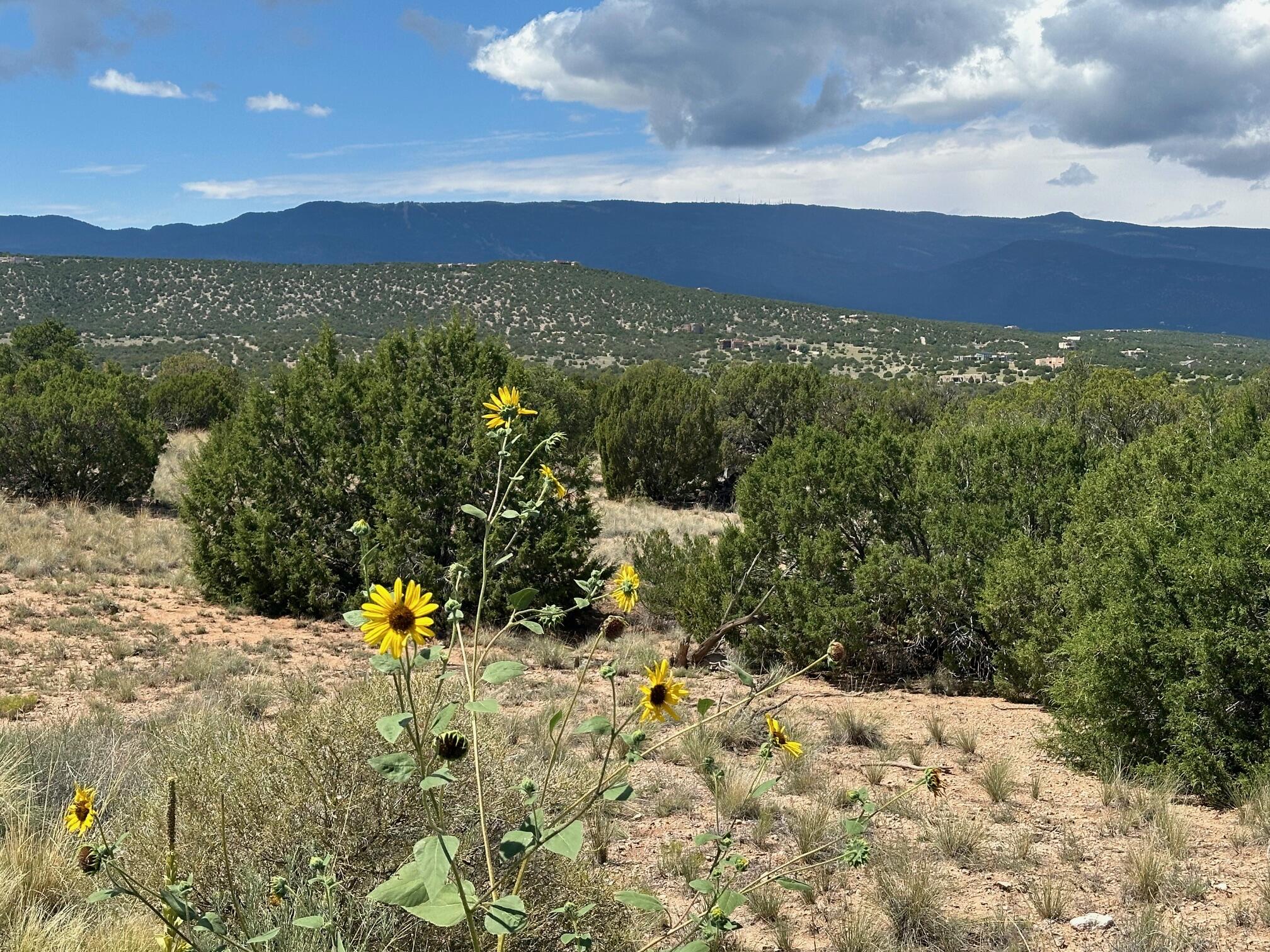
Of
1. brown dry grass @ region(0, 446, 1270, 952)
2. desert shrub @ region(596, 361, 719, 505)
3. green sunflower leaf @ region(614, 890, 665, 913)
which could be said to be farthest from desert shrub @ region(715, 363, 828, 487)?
green sunflower leaf @ region(614, 890, 665, 913)

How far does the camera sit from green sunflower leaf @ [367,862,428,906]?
1678mm

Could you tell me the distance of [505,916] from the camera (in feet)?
5.48

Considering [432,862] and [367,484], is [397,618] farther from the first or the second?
[367,484]

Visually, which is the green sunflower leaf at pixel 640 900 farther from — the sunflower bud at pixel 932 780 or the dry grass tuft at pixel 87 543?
the dry grass tuft at pixel 87 543

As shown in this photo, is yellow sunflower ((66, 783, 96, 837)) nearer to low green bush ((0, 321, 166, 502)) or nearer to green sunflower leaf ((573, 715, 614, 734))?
green sunflower leaf ((573, 715, 614, 734))

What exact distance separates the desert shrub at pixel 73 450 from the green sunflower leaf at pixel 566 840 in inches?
665

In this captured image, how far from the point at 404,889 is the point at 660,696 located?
0.60 meters

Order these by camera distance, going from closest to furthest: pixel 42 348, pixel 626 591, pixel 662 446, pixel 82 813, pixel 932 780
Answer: pixel 626 591 < pixel 82 813 < pixel 932 780 < pixel 662 446 < pixel 42 348

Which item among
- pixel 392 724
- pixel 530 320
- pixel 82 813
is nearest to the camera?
pixel 392 724

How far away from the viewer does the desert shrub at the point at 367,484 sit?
397 inches

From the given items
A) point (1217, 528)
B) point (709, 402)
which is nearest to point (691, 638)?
point (1217, 528)

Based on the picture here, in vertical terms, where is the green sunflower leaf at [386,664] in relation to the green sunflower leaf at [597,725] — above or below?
above

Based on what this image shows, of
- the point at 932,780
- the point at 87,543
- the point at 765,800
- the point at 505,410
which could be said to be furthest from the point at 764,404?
the point at 505,410

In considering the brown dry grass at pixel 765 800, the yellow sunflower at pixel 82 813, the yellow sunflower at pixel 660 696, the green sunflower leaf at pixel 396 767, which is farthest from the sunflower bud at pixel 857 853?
the yellow sunflower at pixel 82 813
